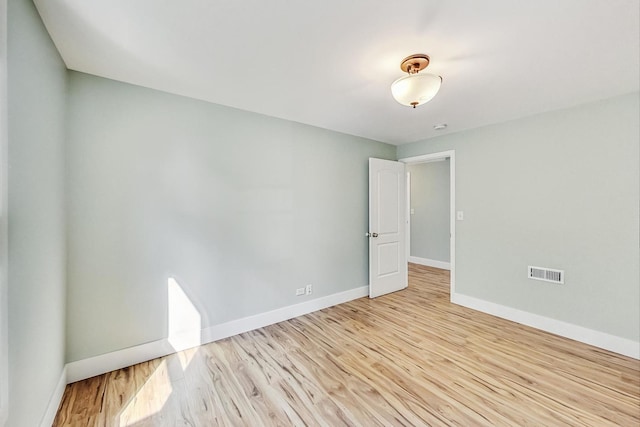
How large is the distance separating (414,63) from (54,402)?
3356mm

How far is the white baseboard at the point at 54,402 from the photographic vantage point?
5.09ft

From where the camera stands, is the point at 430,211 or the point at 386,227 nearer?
the point at 386,227

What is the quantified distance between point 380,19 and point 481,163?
268 centimetres

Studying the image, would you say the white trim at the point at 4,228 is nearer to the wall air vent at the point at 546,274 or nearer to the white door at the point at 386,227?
the white door at the point at 386,227

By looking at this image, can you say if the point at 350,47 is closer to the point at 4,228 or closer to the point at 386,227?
the point at 4,228

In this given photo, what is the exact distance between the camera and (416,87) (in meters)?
1.77

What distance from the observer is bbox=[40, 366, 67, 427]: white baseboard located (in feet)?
5.09

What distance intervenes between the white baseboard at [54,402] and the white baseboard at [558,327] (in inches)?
164

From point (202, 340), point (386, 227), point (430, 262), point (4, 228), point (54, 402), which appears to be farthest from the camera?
point (430, 262)

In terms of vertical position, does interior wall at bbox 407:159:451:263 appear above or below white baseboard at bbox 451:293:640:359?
above

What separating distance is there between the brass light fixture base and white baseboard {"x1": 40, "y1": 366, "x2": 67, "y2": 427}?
10.6 feet

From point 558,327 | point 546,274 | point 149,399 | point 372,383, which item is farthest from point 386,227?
point 149,399

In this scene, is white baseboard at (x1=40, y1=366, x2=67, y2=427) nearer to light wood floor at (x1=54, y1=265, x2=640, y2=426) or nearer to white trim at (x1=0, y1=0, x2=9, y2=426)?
light wood floor at (x1=54, y1=265, x2=640, y2=426)


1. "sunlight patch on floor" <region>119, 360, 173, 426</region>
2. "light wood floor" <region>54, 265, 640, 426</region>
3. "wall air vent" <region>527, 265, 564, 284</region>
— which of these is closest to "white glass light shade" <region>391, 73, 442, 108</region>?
"light wood floor" <region>54, 265, 640, 426</region>
